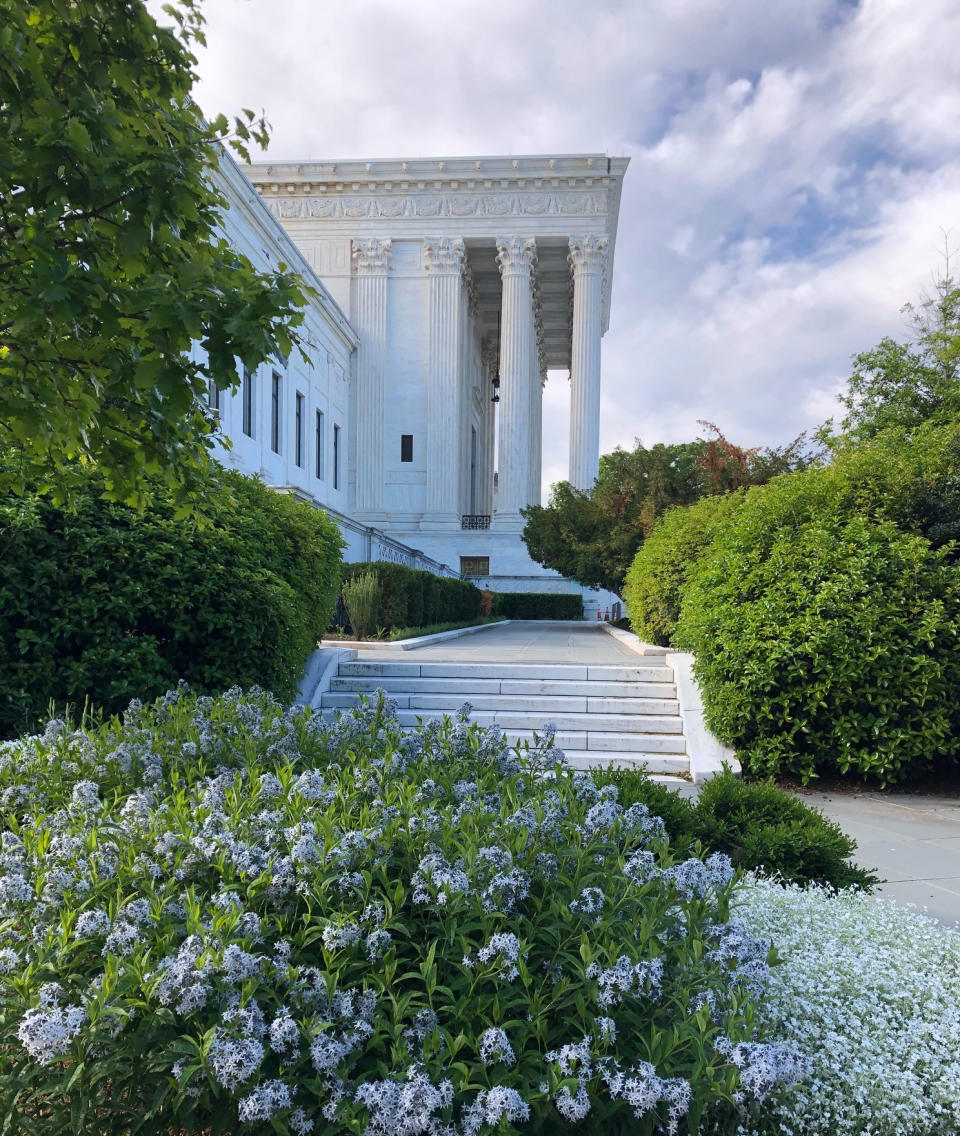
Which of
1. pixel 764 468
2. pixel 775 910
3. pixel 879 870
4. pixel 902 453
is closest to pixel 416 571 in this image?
pixel 764 468

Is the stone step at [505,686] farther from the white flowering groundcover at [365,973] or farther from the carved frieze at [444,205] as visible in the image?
the carved frieze at [444,205]

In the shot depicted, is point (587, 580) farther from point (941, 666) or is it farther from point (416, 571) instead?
point (941, 666)

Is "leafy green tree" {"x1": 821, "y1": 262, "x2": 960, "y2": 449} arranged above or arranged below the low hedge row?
above

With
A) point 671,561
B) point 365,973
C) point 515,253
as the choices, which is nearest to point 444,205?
point 515,253

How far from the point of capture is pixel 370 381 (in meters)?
36.7

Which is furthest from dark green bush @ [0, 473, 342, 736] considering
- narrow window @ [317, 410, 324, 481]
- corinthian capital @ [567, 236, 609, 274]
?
corinthian capital @ [567, 236, 609, 274]

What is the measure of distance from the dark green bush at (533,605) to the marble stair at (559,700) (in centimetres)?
2432

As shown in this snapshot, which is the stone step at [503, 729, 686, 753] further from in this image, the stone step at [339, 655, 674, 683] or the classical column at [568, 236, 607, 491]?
the classical column at [568, 236, 607, 491]

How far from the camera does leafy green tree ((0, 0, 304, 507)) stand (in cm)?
217

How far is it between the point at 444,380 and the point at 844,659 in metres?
32.0

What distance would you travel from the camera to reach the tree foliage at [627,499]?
17359 millimetres

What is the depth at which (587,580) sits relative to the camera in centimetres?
2305

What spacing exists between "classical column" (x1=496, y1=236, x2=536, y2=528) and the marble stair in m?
27.1

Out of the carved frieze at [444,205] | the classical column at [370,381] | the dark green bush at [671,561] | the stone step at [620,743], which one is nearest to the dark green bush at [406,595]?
the dark green bush at [671,561]
